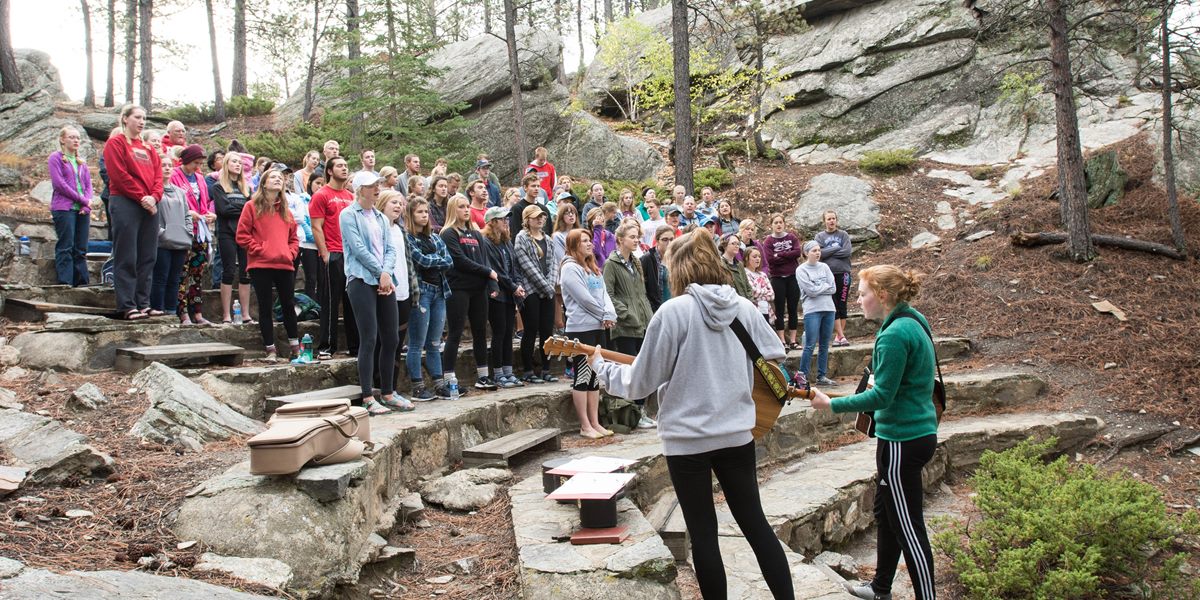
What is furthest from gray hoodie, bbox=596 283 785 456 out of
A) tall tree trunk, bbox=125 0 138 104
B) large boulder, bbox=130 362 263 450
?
tall tree trunk, bbox=125 0 138 104

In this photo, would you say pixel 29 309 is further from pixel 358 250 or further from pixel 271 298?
pixel 358 250

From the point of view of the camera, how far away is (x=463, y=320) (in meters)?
7.54

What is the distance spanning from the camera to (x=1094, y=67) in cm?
1798

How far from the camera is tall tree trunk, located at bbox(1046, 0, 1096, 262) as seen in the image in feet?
36.2

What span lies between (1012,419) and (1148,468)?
4.23 ft

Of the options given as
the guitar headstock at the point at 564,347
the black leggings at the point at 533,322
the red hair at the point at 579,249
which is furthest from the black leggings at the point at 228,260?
the guitar headstock at the point at 564,347

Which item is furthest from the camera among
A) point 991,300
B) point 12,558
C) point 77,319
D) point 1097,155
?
point 1097,155

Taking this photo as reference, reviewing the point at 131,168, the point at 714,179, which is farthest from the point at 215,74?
the point at 131,168

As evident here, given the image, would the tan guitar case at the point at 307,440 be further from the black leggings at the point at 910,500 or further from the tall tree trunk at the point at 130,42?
the tall tree trunk at the point at 130,42

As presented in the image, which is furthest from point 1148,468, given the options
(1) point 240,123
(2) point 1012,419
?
(1) point 240,123

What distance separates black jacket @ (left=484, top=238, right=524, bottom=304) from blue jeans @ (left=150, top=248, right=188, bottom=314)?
298 centimetres

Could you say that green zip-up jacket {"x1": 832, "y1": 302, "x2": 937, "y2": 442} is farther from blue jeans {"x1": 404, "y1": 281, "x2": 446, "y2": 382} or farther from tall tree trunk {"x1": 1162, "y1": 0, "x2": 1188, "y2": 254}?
tall tree trunk {"x1": 1162, "y1": 0, "x2": 1188, "y2": 254}

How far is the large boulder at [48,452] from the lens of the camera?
386cm

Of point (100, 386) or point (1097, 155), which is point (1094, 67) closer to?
point (1097, 155)
